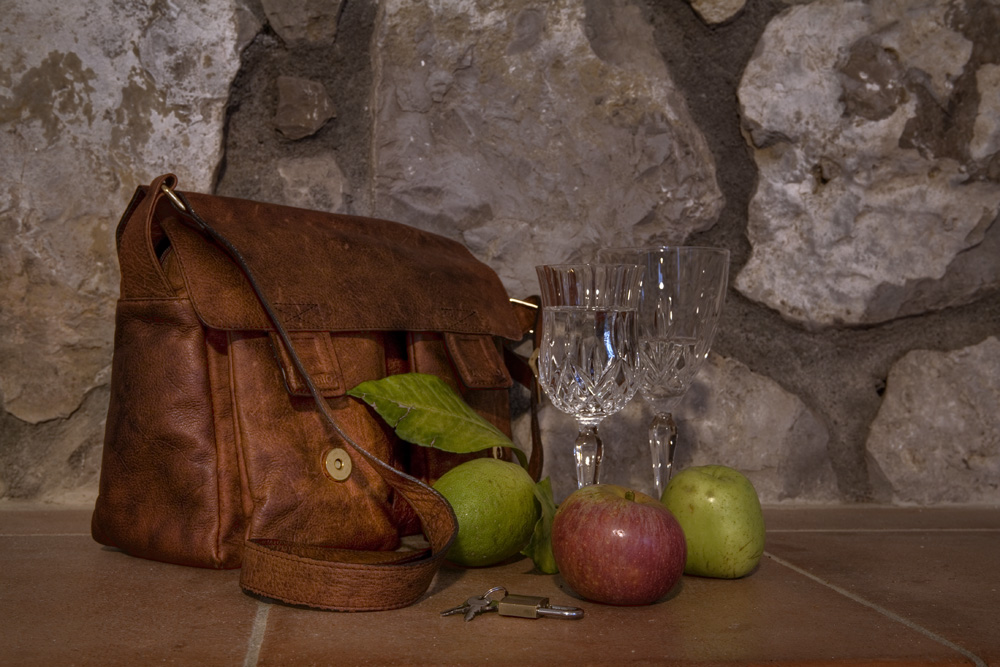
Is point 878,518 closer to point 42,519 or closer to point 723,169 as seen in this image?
point 723,169

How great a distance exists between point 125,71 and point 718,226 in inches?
32.2

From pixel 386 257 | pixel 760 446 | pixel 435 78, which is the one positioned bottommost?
pixel 760 446

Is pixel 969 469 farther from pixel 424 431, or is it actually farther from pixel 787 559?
pixel 424 431

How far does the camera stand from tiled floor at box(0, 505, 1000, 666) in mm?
606

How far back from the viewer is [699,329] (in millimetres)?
987

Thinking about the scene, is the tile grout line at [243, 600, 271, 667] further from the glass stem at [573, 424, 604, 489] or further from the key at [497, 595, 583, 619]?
the glass stem at [573, 424, 604, 489]

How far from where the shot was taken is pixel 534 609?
688mm

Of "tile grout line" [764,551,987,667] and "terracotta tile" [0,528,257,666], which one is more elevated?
"tile grout line" [764,551,987,667]

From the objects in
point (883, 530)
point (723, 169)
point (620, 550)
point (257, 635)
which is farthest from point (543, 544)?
point (723, 169)

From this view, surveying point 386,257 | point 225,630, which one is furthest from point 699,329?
point 225,630

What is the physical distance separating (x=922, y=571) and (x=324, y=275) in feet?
2.25

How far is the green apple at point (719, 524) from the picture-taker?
813mm

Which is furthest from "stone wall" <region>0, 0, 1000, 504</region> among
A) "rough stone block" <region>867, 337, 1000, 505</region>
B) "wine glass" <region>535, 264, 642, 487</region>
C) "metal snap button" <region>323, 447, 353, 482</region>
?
"metal snap button" <region>323, 447, 353, 482</region>

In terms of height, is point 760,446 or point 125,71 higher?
point 125,71
